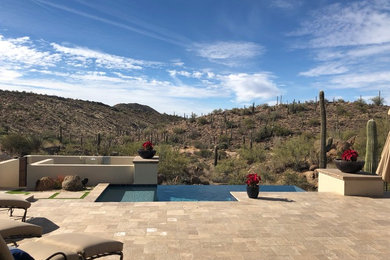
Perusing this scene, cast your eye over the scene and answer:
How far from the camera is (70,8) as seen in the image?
13.8 meters

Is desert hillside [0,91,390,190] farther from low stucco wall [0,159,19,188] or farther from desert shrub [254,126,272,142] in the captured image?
low stucco wall [0,159,19,188]

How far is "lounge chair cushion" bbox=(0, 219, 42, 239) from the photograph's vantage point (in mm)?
3697

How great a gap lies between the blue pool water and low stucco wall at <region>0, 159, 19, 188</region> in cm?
299

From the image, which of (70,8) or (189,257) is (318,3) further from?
(189,257)

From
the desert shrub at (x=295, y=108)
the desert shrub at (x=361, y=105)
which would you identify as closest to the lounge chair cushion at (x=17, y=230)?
the desert shrub at (x=295, y=108)

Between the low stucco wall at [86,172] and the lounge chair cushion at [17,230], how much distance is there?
6.71 metres

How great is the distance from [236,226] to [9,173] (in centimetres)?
809

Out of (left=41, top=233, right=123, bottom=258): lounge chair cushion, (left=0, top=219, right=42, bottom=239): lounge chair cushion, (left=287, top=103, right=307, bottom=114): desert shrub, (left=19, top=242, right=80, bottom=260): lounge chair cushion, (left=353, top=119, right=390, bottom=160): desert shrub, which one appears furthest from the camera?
(left=287, top=103, right=307, bottom=114): desert shrub

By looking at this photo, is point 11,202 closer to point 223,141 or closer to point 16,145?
point 16,145

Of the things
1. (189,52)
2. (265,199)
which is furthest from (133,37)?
(265,199)

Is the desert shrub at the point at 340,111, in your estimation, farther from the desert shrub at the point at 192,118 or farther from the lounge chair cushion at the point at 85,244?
the lounge chair cushion at the point at 85,244

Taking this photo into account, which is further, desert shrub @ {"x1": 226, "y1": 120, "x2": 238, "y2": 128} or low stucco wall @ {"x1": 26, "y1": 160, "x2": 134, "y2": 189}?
desert shrub @ {"x1": 226, "y1": 120, "x2": 238, "y2": 128}

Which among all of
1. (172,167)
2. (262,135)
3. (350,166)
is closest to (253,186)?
(350,166)

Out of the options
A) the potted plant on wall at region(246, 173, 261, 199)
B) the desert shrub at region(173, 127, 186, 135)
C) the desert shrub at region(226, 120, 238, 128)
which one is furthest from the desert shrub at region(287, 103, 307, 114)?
the potted plant on wall at region(246, 173, 261, 199)
